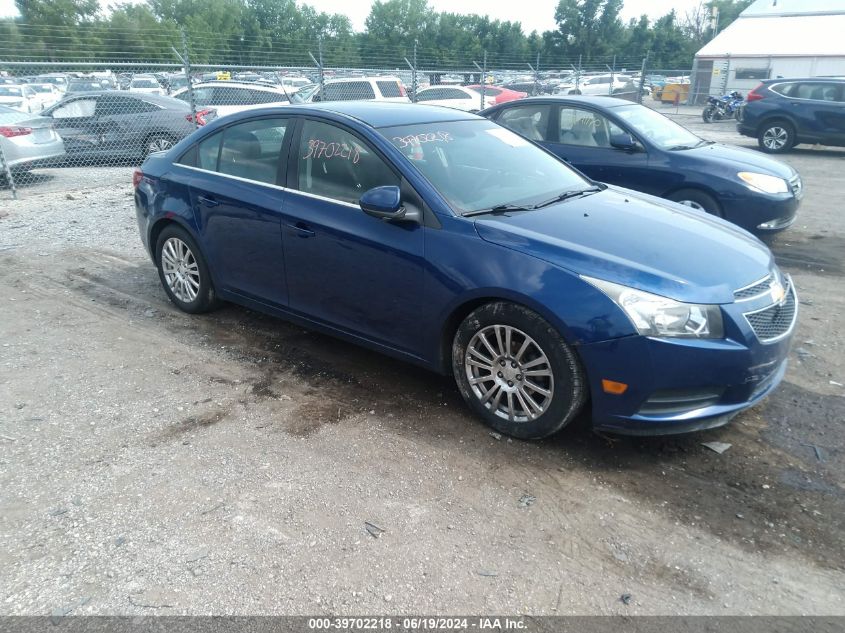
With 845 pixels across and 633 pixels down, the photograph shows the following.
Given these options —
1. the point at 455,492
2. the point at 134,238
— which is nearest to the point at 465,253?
the point at 455,492

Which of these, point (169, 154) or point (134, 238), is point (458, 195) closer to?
point (169, 154)

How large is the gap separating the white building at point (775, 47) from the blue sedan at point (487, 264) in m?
32.5

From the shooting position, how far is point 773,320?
3.52m

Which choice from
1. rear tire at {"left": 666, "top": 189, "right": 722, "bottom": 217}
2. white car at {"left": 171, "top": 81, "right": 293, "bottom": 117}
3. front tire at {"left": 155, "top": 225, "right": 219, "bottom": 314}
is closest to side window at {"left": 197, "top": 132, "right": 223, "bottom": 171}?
front tire at {"left": 155, "top": 225, "right": 219, "bottom": 314}

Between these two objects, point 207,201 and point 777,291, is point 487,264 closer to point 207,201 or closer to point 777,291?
point 777,291

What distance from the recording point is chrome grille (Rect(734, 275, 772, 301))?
134 inches

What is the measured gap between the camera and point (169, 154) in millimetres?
5465

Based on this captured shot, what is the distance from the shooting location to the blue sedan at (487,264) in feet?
10.7

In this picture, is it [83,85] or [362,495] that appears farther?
[83,85]

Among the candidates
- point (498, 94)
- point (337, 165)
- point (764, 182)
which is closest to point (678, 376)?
point (337, 165)

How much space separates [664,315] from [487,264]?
36.5 inches

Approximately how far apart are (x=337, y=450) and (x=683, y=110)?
110 ft

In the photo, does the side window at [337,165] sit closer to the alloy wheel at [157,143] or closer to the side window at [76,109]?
the alloy wheel at [157,143]

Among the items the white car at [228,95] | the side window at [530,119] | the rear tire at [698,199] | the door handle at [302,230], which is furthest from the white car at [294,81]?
the door handle at [302,230]
